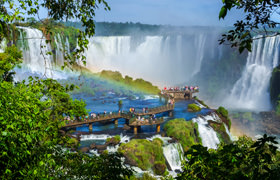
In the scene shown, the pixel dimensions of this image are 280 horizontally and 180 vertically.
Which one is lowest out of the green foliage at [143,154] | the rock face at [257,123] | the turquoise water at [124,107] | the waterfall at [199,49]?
the rock face at [257,123]

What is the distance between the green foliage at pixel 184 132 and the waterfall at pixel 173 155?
42.7 inches

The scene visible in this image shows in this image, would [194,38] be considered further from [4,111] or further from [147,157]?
[4,111]

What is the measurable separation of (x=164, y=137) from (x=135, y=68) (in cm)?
4369

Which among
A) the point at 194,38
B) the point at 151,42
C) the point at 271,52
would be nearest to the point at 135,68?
the point at 151,42

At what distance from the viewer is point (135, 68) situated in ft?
213

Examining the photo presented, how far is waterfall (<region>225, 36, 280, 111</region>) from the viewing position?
43.8 m

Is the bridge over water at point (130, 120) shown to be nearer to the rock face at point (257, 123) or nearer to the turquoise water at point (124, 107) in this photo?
the turquoise water at point (124, 107)

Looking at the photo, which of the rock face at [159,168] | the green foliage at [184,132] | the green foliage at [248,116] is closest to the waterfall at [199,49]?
the green foliage at [248,116]

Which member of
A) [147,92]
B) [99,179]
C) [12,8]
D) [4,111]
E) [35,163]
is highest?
[12,8]

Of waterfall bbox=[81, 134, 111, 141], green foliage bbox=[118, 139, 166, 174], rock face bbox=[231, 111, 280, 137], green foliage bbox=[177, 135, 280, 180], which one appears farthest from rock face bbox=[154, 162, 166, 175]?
rock face bbox=[231, 111, 280, 137]

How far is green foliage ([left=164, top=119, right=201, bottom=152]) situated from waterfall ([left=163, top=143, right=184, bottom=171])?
1.09 meters

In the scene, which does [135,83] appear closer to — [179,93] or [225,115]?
[179,93]

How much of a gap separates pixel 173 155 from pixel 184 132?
3000 mm

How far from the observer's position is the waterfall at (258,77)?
43.8m
